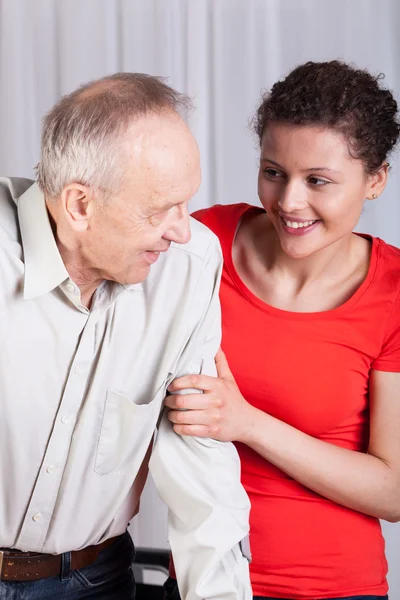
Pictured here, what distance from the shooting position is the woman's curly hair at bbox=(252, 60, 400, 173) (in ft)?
5.59

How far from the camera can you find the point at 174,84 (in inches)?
116

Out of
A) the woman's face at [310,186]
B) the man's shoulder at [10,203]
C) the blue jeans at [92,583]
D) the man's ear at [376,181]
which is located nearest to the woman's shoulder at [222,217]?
the woman's face at [310,186]

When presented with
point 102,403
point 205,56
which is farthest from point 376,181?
point 205,56

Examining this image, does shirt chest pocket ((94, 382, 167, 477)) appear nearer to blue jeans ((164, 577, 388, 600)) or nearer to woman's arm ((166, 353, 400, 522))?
woman's arm ((166, 353, 400, 522))

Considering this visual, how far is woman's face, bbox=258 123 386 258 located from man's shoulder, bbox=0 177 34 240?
48 cm

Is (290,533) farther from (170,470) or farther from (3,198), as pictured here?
(3,198)

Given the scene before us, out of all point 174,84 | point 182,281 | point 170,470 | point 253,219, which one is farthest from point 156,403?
point 174,84

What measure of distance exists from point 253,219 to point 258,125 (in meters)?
0.21

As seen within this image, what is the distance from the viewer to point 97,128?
1.36m

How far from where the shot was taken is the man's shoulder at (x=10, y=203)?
1.50m

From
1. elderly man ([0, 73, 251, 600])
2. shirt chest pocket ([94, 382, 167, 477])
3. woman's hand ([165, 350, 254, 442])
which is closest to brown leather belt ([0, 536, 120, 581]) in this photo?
elderly man ([0, 73, 251, 600])

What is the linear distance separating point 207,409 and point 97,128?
1.77 ft

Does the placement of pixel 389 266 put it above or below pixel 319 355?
above

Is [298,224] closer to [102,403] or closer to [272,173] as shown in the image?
[272,173]
